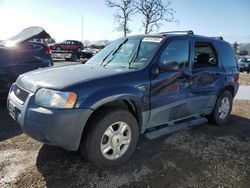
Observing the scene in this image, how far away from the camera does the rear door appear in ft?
15.1

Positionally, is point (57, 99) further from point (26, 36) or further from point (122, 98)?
point (26, 36)

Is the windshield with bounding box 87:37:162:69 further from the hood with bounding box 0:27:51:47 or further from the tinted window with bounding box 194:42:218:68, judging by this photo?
the hood with bounding box 0:27:51:47

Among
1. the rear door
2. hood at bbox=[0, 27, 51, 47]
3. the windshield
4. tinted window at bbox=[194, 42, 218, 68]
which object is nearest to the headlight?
the windshield

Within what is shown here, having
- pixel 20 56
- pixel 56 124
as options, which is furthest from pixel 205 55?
pixel 20 56

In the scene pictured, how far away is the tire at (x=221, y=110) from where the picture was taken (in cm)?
536

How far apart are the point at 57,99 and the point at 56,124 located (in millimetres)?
280

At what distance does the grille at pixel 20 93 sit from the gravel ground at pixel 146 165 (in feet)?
2.84

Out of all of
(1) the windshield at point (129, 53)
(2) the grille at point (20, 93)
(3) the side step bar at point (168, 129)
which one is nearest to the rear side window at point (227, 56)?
(3) the side step bar at point (168, 129)

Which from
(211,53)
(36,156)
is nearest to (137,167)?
(36,156)

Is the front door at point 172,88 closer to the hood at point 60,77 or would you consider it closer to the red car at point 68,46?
the hood at point 60,77

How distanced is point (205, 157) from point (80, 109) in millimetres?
2077

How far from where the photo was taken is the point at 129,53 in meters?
4.16

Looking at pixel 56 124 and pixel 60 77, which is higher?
pixel 60 77

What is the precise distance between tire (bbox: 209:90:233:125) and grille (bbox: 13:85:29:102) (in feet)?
11.9
